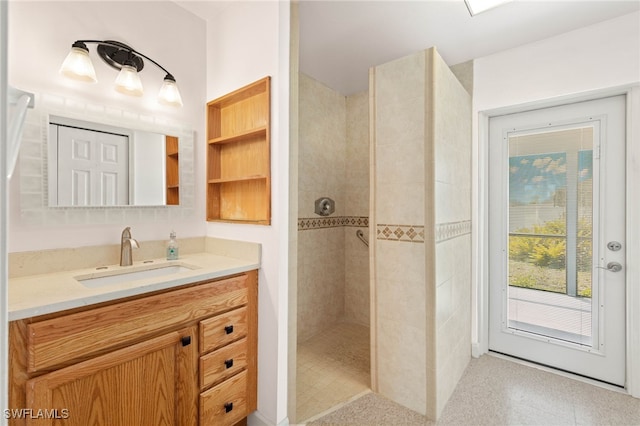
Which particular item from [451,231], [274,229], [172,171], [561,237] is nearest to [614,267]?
[561,237]

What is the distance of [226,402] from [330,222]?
6.25 feet

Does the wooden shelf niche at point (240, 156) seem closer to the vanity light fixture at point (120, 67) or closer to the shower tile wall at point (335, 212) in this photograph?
the vanity light fixture at point (120, 67)

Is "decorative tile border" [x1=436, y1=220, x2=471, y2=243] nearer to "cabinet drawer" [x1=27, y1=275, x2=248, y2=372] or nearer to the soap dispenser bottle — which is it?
"cabinet drawer" [x1=27, y1=275, x2=248, y2=372]

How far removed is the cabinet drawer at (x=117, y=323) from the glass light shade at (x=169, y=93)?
1113 millimetres

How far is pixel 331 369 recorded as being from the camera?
2.29m

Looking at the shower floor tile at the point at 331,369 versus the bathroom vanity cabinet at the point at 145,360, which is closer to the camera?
the bathroom vanity cabinet at the point at 145,360

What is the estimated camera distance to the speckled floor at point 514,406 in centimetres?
173

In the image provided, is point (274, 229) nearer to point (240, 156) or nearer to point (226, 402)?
point (240, 156)

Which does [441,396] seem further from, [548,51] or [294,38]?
[548,51]

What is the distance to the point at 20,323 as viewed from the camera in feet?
3.13

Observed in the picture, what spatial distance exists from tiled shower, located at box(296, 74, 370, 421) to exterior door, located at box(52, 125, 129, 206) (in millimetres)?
1411

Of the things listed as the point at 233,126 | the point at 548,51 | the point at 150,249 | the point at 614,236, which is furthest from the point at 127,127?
the point at 614,236

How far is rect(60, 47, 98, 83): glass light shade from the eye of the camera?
142cm

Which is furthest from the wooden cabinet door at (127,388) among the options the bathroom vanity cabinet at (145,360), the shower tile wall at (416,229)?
the shower tile wall at (416,229)
